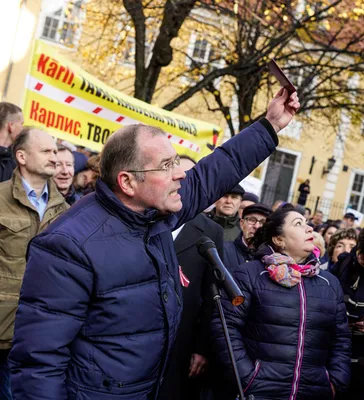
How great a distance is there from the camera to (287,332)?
3.52 m

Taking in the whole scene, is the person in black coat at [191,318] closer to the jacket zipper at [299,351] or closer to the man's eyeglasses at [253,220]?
the jacket zipper at [299,351]

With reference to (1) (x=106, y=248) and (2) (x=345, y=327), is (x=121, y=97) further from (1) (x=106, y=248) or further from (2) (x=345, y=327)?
(1) (x=106, y=248)

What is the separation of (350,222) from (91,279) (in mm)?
12906

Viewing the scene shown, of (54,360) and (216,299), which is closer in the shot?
(54,360)

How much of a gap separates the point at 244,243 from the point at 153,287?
2.73 metres

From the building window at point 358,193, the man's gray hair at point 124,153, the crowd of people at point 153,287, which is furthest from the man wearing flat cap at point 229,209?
the building window at point 358,193

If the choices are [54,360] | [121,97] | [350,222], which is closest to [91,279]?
[54,360]

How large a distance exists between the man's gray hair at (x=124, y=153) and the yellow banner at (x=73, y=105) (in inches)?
136

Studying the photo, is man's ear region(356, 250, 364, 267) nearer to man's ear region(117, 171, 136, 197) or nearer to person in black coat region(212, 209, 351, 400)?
person in black coat region(212, 209, 351, 400)

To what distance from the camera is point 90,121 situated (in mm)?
6480

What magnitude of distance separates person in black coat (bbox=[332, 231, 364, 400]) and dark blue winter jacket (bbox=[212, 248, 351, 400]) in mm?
416

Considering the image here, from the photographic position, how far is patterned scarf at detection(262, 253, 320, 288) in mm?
3602

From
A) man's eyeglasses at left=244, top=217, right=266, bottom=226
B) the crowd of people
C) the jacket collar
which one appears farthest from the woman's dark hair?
man's eyeglasses at left=244, top=217, right=266, bottom=226

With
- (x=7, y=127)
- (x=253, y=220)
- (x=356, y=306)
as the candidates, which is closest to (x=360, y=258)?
(x=356, y=306)
